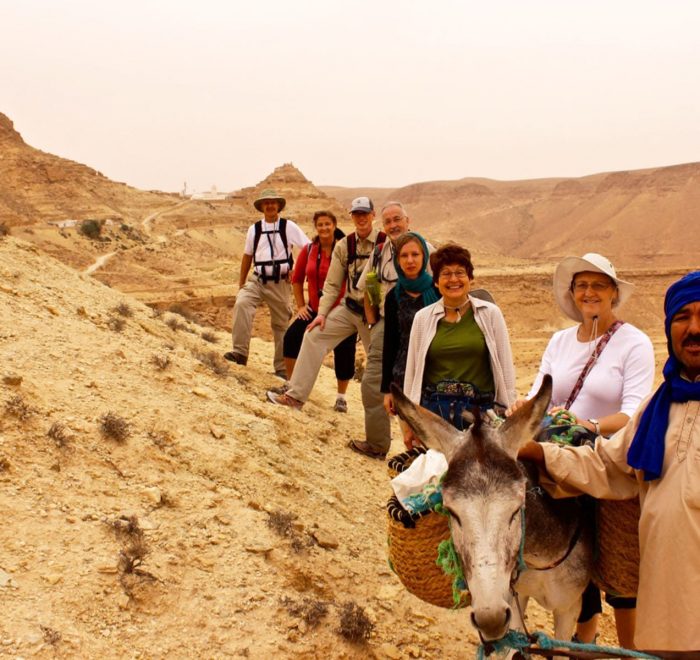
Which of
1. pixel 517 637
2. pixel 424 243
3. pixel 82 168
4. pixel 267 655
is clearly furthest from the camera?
pixel 82 168

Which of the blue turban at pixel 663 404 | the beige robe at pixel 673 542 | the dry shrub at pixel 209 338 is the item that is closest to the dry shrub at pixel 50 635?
the beige robe at pixel 673 542

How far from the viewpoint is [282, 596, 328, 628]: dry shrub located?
367cm

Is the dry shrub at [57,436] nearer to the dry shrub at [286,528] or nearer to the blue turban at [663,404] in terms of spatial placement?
Result: the dry shrub at [286,528]

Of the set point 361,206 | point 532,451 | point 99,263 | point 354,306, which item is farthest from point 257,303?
point 99,263

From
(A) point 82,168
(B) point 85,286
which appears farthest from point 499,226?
(B) point 85,286

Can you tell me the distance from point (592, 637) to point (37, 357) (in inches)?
198

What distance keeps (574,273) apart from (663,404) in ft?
4.54

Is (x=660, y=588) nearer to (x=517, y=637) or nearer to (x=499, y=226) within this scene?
(x=517, y=637)

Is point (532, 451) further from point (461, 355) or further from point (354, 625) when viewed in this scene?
point (354, 625)

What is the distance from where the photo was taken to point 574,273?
3.63m

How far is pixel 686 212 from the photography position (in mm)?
78000

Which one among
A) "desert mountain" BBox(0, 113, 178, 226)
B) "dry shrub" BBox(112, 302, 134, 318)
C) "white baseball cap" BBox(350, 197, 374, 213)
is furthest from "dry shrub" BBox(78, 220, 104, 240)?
"white baseball cap" BBox(350, 197, 374, 213)

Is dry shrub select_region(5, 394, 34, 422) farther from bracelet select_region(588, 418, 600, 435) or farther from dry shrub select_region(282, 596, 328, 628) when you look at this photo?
bracelet select_region(588, 418, 600, 435)

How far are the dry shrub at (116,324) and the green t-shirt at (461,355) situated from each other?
4866 mm
